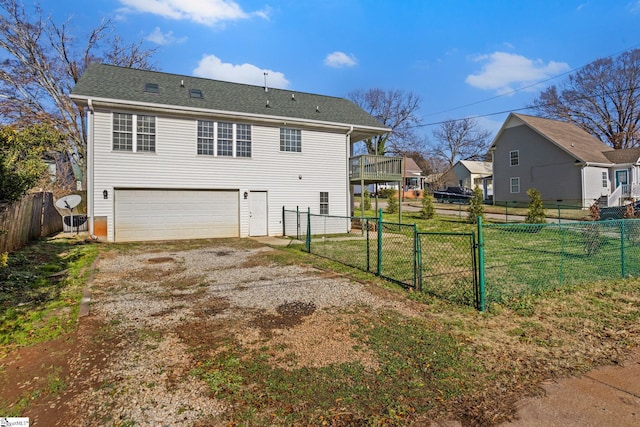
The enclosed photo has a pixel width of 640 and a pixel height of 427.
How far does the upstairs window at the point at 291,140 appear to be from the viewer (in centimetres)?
1530

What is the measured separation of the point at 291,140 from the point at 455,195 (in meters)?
24.9

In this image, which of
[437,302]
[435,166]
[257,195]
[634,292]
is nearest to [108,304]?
[437,302]

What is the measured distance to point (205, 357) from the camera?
3.55 m

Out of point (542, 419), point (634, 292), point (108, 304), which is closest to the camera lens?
point (542, 419)

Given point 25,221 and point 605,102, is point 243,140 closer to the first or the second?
point 25,221

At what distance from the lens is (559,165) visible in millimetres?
25750

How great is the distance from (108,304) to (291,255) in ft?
17.1

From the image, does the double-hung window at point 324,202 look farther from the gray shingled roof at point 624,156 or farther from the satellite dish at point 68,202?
the gray shingled roof at point 624,156

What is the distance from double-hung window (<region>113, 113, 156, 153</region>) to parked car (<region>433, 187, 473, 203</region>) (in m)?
29.3

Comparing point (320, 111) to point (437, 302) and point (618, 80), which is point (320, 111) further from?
point (618, 80)

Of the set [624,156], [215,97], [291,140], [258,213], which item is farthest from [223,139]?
[624,156]

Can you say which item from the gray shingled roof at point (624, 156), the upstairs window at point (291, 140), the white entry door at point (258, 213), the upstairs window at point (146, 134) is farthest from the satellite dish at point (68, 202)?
the gray shingled roof at point (624, 156)

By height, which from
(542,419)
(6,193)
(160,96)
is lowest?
(542,419)

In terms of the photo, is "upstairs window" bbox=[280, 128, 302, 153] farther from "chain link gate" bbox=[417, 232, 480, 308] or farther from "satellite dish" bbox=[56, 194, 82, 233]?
"satellite dish" bbox=[56, 194, 82, 233]
